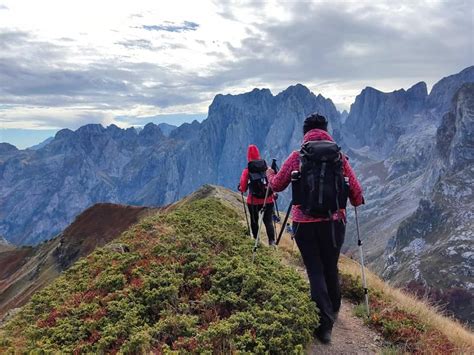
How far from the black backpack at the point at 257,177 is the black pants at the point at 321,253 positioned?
7.28 metres

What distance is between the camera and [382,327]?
9.59m

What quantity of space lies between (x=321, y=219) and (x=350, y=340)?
2882 millimetres

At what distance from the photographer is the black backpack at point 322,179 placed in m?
8.00

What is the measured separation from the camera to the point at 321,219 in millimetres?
8266

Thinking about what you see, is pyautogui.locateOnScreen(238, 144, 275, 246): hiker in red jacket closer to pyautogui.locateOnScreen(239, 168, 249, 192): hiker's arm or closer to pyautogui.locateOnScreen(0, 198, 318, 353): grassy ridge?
pyautogui.locateOnScreen(239, 168, 249, 192): hiker's arm

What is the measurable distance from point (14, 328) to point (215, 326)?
229 inches

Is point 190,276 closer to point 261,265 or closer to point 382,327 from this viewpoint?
point 261,265

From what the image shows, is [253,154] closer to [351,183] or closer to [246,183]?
[246,183]

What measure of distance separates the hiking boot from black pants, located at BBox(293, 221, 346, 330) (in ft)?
0.27

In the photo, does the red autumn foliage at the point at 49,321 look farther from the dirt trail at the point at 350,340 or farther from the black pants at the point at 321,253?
the black pants at the point at 321,253

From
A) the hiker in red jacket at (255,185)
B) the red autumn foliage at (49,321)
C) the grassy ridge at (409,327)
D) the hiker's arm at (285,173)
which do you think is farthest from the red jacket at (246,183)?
the red autumn foliage at (49,321)

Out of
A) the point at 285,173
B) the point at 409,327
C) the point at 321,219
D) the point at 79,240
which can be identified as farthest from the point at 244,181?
the point at 79,240

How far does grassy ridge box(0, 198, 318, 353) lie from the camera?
7457 millimetres

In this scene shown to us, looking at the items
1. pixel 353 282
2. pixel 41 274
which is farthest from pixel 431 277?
pixel 353 282
